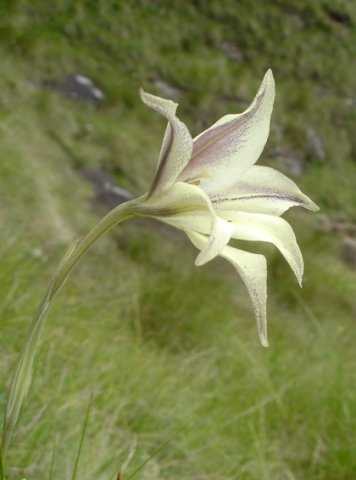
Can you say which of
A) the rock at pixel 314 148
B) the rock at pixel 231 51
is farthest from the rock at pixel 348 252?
the rock at pixel 231 51

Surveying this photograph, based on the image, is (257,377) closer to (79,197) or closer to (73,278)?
(73,278)

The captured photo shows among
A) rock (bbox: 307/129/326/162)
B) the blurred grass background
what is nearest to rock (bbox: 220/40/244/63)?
the blurred grass background

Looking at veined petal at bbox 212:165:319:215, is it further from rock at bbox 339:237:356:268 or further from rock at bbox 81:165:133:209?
rock at bbox 339:237:356:268

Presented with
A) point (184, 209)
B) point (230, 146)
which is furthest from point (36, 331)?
point (230, 146)

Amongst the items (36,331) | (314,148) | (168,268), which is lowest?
(314,148)

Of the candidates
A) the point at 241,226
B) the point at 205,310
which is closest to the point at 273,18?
the point at 205,310

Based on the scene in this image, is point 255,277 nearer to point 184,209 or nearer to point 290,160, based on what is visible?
point 184,209
